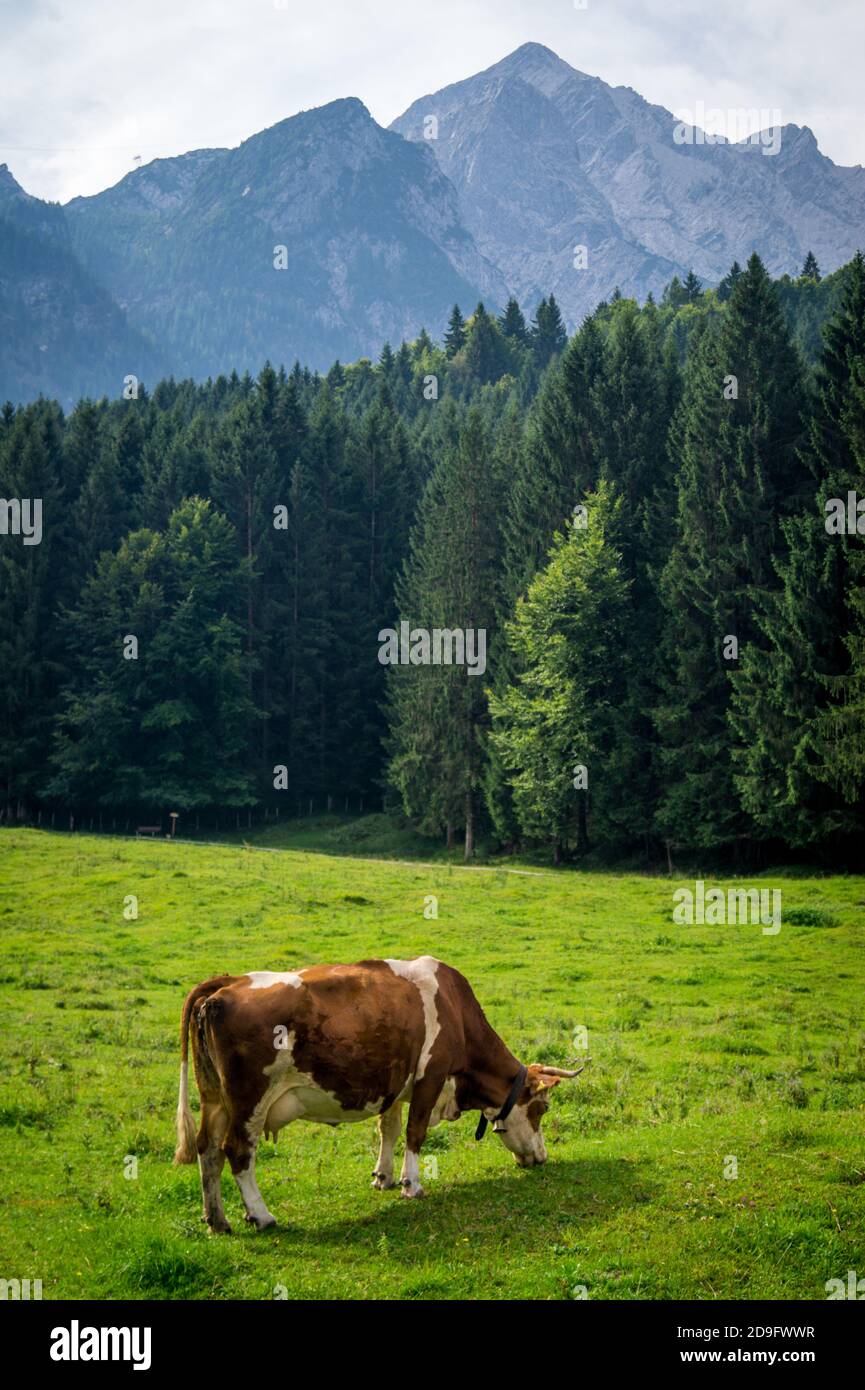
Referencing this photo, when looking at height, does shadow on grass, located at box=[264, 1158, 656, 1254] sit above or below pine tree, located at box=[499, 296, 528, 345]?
below

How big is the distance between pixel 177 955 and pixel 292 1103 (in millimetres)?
16130

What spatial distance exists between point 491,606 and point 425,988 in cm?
4955

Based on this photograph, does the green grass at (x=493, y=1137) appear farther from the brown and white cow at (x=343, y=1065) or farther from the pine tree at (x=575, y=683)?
the pine tree at (x=575, y=683)

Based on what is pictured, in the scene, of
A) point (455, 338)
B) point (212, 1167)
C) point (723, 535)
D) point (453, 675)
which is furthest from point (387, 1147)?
point (455, 338)

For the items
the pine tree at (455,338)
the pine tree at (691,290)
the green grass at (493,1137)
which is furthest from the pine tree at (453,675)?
the pine tree at (691,290)

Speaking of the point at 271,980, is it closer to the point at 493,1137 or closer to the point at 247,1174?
the point at 247,1174

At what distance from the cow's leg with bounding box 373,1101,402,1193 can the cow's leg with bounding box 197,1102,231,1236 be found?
70.1 inches

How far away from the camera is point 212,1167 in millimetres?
11195

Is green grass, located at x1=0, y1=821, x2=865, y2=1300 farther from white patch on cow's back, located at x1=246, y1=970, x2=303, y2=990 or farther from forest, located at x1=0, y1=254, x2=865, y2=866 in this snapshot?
forest, located at x1=0, y1=254, x2=865, y2=866

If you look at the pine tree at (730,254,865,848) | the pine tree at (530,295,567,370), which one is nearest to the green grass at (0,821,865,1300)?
the pine tree at (730,254,865,848)

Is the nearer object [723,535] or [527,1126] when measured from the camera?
[527,1126]

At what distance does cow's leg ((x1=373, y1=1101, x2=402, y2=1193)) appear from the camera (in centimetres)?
1235

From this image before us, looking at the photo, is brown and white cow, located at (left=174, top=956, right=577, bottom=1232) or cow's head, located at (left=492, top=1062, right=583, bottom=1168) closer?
brown and white cow, located at (left=174, top=956, right=577, bottom=1232)
